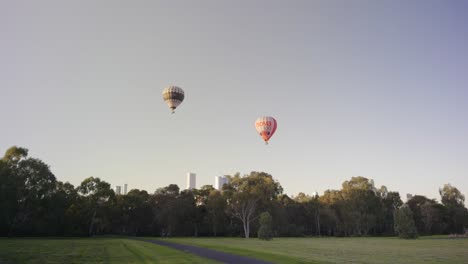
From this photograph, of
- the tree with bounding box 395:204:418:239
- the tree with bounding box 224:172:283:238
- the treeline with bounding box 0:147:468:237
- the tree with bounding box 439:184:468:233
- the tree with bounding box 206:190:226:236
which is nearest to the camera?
the tree with bounding box 395:204:418:239

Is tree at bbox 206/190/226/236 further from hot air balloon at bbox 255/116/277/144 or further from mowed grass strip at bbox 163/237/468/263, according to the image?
mowed grass strip at bbox 163/237/468/263

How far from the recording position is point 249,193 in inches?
2960

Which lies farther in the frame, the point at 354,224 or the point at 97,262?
the point at 354,224

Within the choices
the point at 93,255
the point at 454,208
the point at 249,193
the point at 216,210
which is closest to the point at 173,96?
the point at 93,255

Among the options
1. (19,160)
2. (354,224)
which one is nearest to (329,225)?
(354,224)

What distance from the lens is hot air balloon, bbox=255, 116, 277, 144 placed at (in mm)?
50750

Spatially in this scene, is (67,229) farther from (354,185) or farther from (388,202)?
(388,202)

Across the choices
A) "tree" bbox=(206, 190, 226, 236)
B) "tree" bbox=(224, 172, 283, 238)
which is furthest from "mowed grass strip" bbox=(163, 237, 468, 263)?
"tree" bbox=(206, 190, 226, 236)

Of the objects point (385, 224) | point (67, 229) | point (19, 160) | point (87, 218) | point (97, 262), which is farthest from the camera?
point (385, 224)

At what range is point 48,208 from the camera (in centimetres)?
6712

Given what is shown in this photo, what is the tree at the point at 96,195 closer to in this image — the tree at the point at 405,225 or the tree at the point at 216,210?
the tree at the point at 216,210

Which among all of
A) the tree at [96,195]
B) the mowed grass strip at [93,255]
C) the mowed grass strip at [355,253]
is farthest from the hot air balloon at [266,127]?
the tree at [96,195]

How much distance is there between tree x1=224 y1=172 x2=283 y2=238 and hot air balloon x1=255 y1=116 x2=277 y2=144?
1024 inches

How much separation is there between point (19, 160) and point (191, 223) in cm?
4333
